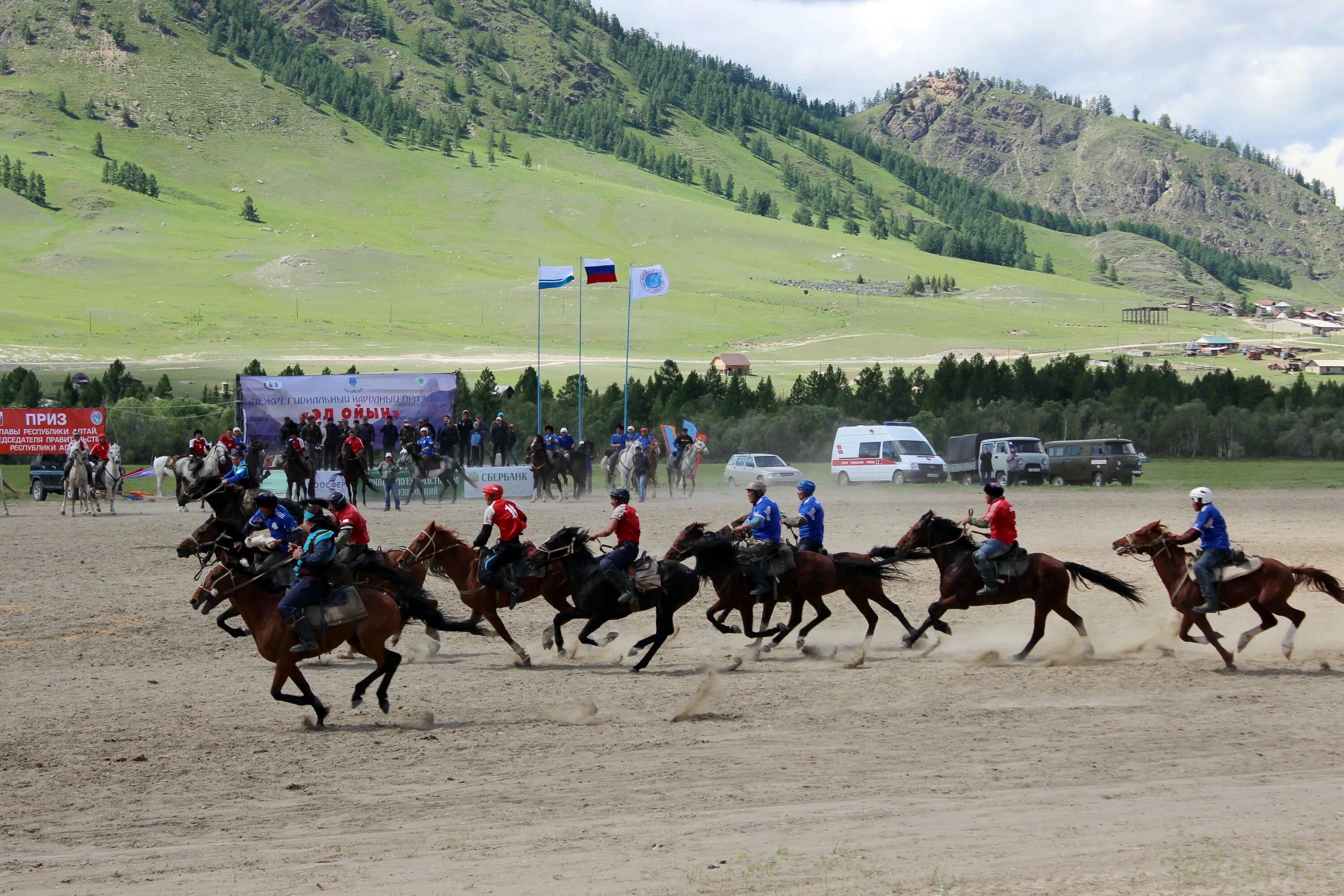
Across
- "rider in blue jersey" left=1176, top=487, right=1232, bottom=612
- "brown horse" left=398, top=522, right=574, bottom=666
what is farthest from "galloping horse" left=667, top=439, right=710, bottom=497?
"rider in blue jersey" left=1176, top=487, right=1232, bottom=612

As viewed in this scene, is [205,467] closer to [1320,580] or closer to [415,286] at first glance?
[1320,580]

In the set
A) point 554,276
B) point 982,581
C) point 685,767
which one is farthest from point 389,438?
point 685,767

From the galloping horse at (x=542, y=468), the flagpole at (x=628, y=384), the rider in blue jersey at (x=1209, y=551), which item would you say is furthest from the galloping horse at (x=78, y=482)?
the rider in blue jersey at (x=1209, y=551)

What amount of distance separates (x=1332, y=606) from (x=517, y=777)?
41.9 feet

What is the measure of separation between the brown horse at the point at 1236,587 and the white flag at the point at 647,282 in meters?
34.3

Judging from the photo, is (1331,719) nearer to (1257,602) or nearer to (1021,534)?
(1257,602)

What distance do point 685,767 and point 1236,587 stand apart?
677 cm

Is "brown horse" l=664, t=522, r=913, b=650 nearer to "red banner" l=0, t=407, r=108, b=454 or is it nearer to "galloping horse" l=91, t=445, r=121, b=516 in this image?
"galloping horse" l=91, t=445, r=121, b=516

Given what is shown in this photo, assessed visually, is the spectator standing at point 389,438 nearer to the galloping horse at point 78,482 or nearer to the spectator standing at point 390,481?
the spectator standing at point 390,481

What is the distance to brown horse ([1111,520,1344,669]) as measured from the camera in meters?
13.0

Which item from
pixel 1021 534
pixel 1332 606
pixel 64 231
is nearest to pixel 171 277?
pixel 64 231

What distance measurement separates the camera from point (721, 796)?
847cm

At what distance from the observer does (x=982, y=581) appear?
13789 millimetres

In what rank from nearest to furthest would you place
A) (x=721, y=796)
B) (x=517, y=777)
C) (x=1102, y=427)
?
1. (x=721, y=796)
2. (x=517, y=777)
3. (x=1102, y=427)
